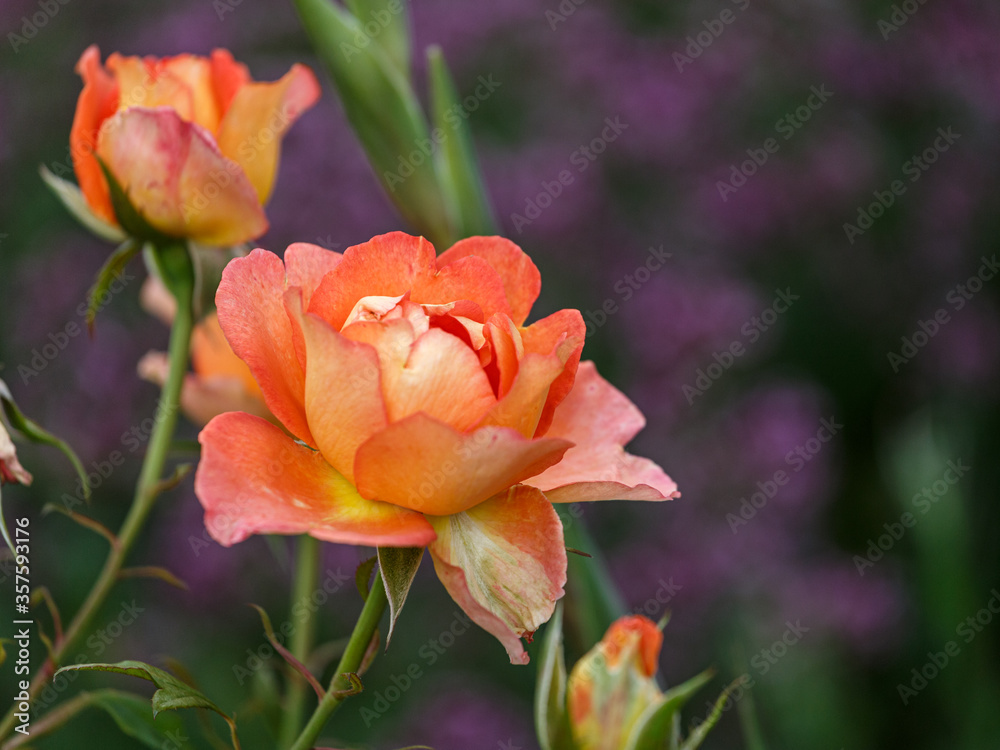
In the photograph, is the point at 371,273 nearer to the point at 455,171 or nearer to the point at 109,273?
the point at 109,273

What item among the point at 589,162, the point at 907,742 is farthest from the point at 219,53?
the point at 907,742

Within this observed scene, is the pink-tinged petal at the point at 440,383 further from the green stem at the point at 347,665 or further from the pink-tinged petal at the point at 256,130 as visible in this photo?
the pink-tinged petal at the point at 256,130

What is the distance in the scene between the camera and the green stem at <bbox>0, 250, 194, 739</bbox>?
0.38 metres

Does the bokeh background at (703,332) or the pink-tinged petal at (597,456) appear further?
the bokeh background at (703,332)

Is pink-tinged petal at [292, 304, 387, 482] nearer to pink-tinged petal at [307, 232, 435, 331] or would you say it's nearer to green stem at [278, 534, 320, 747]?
pink-tinged petal at [307, 232, 435, 331]

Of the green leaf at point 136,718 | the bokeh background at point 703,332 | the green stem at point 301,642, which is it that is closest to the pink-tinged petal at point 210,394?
the green stem at point 301,642

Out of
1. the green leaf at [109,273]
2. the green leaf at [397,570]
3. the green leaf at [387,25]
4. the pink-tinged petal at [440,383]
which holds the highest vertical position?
the green leaf at [387,25]

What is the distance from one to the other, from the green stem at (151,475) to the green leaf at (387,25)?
307 millimetres

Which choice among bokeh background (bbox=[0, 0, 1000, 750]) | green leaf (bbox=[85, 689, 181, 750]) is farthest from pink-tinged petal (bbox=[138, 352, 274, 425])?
bokeh background (bbox=[0, 0, 1000, 750])

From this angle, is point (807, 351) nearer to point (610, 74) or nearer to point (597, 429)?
point (610, 74)

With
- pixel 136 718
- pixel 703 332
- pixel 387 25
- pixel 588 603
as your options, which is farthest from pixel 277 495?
pixel 703 332

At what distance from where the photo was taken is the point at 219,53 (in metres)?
0.47

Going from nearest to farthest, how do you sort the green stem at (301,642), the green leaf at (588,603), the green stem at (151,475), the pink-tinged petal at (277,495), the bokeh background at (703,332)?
the pink-tinged petal at (277,495)
the green stem at (151,475)
the green stem at (301,642)
the green leaf at (588,603)
the bokeh background at (703,332)

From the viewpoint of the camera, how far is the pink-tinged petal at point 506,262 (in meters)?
0.36
